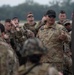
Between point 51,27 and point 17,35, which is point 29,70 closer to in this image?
point 51,27

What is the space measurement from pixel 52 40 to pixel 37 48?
3553 millimetres

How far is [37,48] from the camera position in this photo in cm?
475

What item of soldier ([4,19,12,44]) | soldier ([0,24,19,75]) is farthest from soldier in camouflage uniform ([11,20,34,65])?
soldier ([0,24,19,75])

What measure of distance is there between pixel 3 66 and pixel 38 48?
138 cm

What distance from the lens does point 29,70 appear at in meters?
4.66

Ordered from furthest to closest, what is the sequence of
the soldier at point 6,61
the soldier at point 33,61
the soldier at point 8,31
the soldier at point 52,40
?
the soldier at point 8,31 → the soldier at point 52,40 → the soldier at point 6,61 → the soldier at point 33,61

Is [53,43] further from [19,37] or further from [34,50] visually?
[34,50]

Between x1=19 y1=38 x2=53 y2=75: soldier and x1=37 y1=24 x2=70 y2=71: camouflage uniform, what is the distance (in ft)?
11.4

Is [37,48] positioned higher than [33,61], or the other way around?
[37,48]

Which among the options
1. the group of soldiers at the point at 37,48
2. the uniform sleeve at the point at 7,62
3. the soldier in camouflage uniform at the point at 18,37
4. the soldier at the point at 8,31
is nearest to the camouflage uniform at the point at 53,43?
the group of soldiers at the point at 37,48

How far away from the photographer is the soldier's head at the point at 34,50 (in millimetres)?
4688

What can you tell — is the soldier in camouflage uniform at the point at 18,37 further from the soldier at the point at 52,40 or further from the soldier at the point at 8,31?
the soldier at the point at 52,40

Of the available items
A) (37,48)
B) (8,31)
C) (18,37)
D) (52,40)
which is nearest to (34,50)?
(37,48)

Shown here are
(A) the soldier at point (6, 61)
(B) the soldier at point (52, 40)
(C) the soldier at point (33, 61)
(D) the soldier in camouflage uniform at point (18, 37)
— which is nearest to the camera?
(C) the soldier at point (33, 61)
